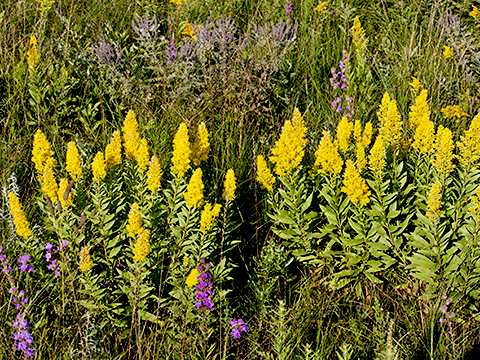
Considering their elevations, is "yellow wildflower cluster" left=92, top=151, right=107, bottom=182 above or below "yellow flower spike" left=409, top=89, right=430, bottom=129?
below

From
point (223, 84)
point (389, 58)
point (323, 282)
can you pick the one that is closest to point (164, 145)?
point (223, 84)

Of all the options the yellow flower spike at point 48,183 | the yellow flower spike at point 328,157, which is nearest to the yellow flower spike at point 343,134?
the yellow flower spike at point 328,157

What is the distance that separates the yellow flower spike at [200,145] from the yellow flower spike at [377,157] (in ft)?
2.92

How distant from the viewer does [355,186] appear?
2568mm

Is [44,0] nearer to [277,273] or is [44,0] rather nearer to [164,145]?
[164,145]

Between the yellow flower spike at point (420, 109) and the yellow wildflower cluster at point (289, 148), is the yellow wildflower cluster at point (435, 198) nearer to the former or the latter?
the yellow flower spike at point (420, 109)

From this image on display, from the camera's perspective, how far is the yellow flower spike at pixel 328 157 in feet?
8.76

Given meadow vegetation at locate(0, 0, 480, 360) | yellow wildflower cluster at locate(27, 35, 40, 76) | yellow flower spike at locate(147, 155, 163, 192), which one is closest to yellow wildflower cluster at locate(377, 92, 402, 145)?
meadow vegetation at locate(0, 0, 480, 360)

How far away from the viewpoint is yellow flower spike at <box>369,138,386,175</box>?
2537 millimetres

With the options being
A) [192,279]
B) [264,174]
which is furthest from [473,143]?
[192,279]

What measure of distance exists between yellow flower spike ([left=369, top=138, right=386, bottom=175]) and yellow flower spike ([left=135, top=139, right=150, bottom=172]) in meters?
1.17

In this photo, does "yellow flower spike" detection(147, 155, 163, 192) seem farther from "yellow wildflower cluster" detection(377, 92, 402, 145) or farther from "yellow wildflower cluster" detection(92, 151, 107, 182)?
"yellow wildflower cluster" detection(377, 92, 402, 145)

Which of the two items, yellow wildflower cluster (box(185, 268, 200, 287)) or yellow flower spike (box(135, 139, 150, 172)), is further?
yellow flower spike (box(135, 139, 150, 172))

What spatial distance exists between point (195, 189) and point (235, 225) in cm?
77
